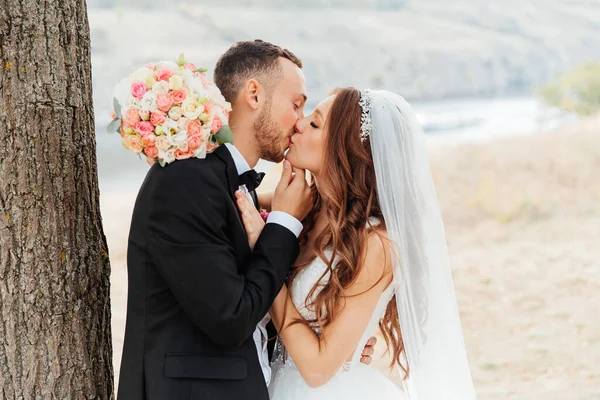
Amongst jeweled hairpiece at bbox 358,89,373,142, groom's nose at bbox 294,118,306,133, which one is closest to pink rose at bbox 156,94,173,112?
groom's nose at bbox 294,118,306,133

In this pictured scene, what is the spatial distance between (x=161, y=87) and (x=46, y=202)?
0.57m

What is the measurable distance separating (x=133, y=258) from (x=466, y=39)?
2229cm

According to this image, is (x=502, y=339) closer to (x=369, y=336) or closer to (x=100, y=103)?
(x=369, y=336)

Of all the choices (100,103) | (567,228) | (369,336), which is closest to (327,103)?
(369,336)

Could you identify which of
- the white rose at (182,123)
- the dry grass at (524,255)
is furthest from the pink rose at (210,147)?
the dry grass at (524,255)

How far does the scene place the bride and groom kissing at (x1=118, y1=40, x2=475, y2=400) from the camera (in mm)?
2277

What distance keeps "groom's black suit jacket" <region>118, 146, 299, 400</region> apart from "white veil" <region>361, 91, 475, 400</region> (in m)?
0.54

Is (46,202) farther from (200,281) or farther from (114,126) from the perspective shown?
(200,281)

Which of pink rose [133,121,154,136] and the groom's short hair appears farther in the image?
the groom's short hair

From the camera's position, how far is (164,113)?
2.33 meters

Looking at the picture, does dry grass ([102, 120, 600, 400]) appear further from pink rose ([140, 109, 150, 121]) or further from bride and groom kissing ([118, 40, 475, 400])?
pink rose ([140, 109, 150, 121])

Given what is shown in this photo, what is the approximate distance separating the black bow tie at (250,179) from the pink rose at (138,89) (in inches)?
17.9

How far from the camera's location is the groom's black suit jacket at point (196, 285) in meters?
2.23

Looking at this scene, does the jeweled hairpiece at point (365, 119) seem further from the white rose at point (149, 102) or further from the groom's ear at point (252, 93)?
the white rose at point (149, 102)
